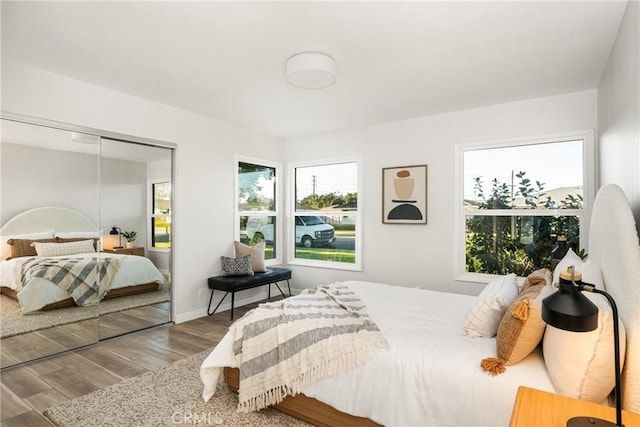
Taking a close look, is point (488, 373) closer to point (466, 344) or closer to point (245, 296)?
point (466, 344)

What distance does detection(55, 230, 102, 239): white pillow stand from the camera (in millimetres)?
3326

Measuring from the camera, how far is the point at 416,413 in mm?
1774

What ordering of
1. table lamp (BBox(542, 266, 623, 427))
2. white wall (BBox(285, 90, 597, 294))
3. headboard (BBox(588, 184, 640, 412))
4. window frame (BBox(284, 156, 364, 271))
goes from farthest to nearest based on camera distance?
window frame (BBox(284, 156, 364, 271))
white wall (BBox(285, 90, 597, 294))
headboard (BBox(588, 184, 640, 412))
table lamp (BBox(542, 266, 623, 427))

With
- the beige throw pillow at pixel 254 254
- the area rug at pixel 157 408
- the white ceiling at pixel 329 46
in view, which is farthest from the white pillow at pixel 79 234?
the beige throw pillow at pixel 254 254

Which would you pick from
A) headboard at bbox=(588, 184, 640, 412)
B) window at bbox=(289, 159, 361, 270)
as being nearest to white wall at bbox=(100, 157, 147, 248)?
window at bbox=(289, 159, 361, 270)

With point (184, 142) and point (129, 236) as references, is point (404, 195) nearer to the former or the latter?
point (184, 142)

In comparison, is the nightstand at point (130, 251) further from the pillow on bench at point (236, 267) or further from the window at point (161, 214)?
the pillow on bench at point (236, 267)

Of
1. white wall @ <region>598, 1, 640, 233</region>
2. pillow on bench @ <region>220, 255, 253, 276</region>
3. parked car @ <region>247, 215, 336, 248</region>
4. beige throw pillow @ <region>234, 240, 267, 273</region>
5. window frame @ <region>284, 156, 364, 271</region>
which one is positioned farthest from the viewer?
parked car @ <region>247, 215, 336, 248</region>

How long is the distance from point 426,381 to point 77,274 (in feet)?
11.3

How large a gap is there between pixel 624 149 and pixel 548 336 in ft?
5.18

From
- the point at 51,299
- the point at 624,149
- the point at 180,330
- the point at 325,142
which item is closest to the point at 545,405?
the point at 624,149

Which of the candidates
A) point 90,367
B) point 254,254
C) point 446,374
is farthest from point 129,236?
point 446,374

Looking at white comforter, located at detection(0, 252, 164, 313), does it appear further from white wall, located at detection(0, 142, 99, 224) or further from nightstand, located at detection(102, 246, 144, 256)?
white wall, located at detection(0, 142, 99, 224)

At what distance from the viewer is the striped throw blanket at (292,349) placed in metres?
2.05
